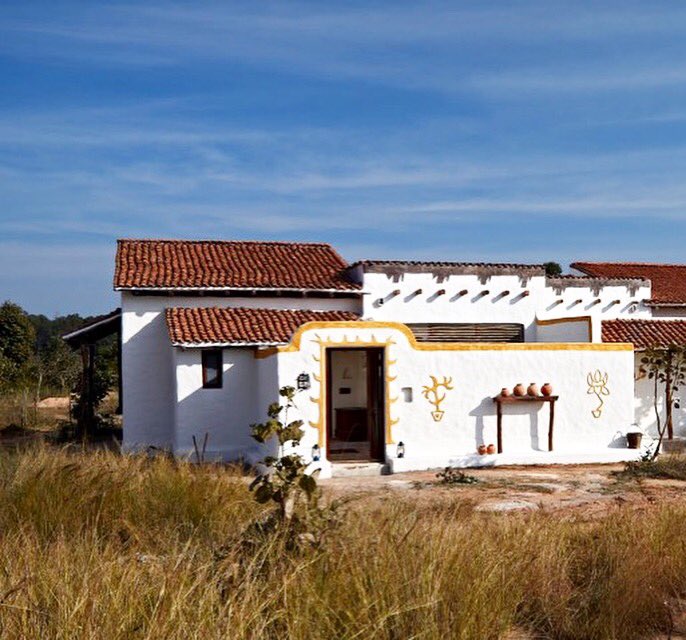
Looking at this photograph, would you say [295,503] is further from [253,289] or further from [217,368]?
[253,289]

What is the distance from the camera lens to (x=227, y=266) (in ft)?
74.0

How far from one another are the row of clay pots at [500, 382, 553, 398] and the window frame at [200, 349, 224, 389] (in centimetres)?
618

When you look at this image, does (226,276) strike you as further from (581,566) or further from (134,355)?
(581,566)

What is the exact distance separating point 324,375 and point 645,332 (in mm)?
10185

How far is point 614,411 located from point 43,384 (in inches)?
1136

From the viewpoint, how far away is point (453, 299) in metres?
22.5

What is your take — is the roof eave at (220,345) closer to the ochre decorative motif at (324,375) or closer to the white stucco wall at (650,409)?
the ochre decorative motif at (324,375)

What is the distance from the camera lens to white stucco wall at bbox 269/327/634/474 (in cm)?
1756

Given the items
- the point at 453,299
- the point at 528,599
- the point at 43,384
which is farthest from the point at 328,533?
the point at 43,384

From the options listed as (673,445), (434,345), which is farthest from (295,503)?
(673,445)

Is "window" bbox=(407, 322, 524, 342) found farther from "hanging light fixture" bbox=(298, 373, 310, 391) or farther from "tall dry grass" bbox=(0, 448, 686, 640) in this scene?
"tall dry grass" bbox=(0, 448, 686, 640)

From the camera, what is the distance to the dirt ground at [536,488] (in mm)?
12828

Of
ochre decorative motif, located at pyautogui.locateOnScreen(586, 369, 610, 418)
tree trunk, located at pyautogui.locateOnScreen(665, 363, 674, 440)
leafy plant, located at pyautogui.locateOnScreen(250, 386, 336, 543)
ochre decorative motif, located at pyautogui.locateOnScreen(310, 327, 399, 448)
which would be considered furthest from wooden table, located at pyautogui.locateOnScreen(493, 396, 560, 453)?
leafy plant, located at pyautogui.locateOnScreen(250, 386, 336, 543)

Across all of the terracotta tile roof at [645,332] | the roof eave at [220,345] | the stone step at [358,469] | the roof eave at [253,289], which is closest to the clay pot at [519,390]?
the stone step at [358,469]
